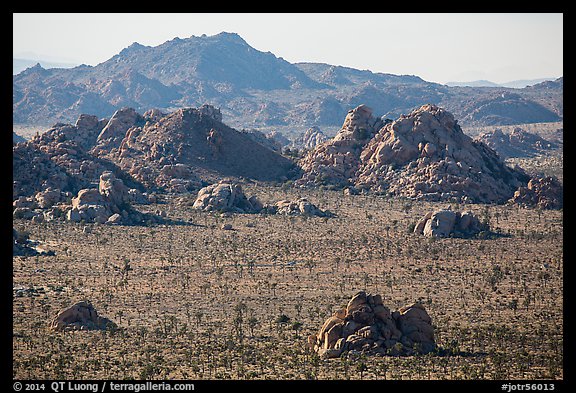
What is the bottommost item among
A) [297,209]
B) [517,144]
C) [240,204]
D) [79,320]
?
[79,320]

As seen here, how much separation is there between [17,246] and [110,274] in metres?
11.0

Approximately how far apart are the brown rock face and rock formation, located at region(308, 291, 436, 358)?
4961 cm

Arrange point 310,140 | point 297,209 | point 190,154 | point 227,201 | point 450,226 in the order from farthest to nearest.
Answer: point 310,140 < point 190,154 < point 227,201 < point 297,209 < point 450,226

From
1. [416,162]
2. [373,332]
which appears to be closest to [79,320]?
[373,332]

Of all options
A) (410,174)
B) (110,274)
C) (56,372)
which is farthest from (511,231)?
(56,372)

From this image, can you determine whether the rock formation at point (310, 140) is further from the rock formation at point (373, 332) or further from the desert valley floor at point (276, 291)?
the rock formation at point (373, 332)

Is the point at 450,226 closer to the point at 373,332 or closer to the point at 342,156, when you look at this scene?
the point at 342,156

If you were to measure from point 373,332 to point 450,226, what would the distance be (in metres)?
33.9

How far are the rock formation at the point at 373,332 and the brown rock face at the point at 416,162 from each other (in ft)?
163

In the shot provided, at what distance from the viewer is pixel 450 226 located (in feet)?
213

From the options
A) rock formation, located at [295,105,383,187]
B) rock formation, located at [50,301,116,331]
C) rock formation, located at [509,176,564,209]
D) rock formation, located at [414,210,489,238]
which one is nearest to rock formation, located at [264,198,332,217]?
rock formation, located at [414,210,489,238]

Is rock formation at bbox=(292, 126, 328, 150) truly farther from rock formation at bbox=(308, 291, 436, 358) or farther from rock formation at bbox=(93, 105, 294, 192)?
rock formation at bbox=(308, 291, 436, 358)

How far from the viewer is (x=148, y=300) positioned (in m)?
43.9
